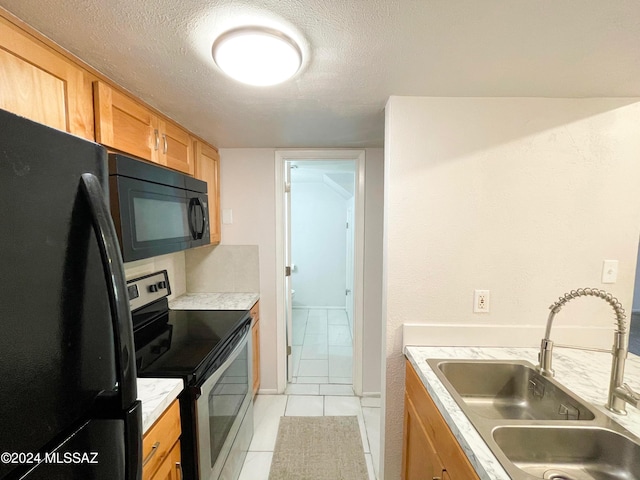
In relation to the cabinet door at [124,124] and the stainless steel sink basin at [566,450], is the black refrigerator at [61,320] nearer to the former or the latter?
the cabinet door at [124,124]

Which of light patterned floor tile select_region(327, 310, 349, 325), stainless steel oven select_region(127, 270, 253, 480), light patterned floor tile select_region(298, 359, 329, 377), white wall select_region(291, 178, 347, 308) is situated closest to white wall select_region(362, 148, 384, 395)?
light patterned floor tile select_region(298, 359, 329, 377)

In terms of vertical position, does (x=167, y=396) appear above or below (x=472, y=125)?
below

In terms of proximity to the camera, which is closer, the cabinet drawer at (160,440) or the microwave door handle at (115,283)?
the microwave door handle at (115,283)

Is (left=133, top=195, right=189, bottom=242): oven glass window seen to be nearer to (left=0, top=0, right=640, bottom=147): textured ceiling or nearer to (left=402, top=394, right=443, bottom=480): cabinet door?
(left=0, top=0, right=640, bottom=147): textured ceiling

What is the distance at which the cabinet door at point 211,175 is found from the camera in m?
1.95

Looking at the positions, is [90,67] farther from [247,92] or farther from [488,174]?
[488,174]

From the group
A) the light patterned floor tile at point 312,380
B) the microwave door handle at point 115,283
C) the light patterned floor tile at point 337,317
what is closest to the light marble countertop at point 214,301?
the light patterned floor tile at point 312,380

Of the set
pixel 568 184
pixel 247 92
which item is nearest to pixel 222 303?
pixel 247 92

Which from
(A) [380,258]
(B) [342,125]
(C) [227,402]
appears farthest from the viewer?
(A) [380,258]

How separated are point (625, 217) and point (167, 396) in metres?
2.16

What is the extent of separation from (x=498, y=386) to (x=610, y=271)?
2.65 feet

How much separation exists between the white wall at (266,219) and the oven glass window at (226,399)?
0.63 m

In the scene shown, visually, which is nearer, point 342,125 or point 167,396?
point 167,396

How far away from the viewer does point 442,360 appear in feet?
4.14
